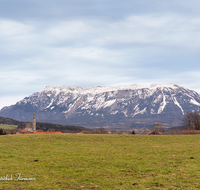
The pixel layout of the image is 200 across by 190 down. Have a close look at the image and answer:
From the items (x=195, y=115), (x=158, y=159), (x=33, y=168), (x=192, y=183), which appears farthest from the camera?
(x=195, y=115)

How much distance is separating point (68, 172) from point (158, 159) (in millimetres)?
10910

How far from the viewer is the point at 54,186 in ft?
61.7

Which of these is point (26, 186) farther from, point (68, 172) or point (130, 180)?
point (130, 180)

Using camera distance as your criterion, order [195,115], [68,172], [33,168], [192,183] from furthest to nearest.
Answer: [195,115] → [33,168] → [68,172] → [192,183]

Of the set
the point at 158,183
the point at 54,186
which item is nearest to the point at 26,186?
the point at 54,186

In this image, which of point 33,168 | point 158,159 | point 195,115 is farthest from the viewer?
point 195,115

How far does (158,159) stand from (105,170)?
25.4 feet

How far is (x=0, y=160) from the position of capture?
96.1ft

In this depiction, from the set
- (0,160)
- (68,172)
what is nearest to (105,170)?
(68,172)

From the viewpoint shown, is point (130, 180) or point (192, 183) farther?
point (130, 180)

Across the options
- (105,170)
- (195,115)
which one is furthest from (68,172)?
(195,115)

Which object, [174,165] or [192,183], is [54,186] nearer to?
[192,183]

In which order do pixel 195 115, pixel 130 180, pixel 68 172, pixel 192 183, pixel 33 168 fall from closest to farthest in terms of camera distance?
pixel 192 183 → pixel 130 180 → pixel 68 172 → pixel 33 168 → pixel 195 115

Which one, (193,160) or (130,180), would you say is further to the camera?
(193,160)
